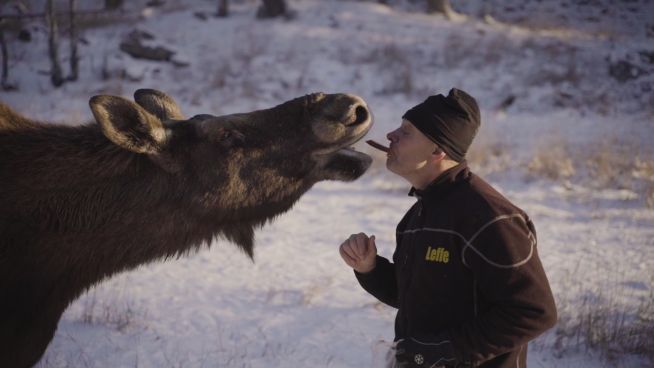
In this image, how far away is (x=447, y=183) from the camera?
2727 millimetres

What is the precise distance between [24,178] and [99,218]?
0.46 m

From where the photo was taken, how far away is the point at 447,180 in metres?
2.73

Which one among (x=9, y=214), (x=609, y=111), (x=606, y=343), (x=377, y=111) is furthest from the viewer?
(x=377, y=111)

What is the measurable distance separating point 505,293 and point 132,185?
6.97ft

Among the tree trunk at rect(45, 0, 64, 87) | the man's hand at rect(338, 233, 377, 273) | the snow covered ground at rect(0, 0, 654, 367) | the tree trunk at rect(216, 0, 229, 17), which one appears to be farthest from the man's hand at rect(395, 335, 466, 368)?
the tree trunk at rect(216, 0, 229, 17)

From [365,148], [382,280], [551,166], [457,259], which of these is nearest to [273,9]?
[365,148]

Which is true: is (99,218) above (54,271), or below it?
above

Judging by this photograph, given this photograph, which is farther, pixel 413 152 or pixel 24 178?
pixel 24 178

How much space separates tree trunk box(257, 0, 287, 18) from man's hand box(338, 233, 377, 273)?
73.5ft

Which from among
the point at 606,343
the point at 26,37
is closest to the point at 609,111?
the point at 606,343

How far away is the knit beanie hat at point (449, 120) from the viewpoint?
8.68ft

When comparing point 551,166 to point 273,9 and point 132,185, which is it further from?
point 273,9

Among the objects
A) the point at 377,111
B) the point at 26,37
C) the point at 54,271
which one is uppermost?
the point at 54,271

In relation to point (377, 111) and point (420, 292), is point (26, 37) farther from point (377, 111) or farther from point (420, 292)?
point (420, 292)
